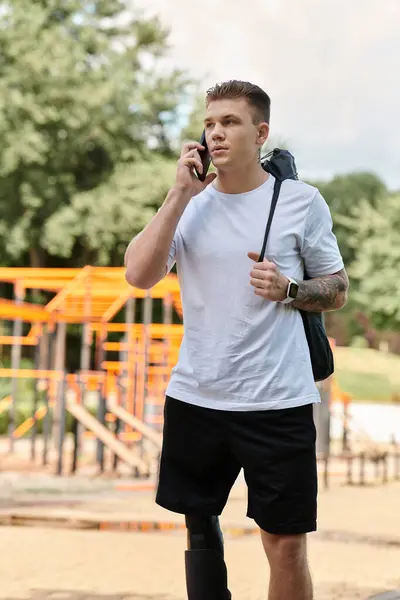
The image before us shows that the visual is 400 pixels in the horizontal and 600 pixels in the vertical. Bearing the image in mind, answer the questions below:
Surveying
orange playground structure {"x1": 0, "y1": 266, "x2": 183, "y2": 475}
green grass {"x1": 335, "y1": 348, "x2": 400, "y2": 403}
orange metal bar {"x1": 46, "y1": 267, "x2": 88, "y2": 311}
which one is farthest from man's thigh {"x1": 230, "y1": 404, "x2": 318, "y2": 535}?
green grass {"x1": 335, "y1": 348, "x2": 400, "y2": 403}

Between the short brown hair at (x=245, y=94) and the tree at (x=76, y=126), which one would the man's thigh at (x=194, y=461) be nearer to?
the short brown hair at (x=245, y=94)

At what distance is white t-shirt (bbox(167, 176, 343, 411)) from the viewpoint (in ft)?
10.4

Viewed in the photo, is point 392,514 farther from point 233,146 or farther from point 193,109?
point 193,109

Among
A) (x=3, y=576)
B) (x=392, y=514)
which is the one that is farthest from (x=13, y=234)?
(x=3, y=576)

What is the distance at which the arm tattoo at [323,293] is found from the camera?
10.5 ft

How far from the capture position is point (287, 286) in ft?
10.3

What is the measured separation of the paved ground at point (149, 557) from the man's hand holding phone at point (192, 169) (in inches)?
104

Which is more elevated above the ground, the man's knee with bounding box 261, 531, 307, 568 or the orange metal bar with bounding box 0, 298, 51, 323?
the orange metal bar with bounding box 0, 298, 51, 323

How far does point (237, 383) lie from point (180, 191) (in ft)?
1.76

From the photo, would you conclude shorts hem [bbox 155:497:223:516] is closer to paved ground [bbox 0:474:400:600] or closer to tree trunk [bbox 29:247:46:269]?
paved ground [bbox 0:474:400:600]

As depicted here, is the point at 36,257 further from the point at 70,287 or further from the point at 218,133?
the point at 218,133

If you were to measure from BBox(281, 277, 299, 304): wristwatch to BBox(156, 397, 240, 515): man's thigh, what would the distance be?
36 centimetres

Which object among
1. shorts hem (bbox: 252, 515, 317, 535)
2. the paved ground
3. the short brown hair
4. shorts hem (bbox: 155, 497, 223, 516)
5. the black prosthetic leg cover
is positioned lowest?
the paved ground

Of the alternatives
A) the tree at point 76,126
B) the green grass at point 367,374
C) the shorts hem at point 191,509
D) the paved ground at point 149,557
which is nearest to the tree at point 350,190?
the green grass at point 367,374
